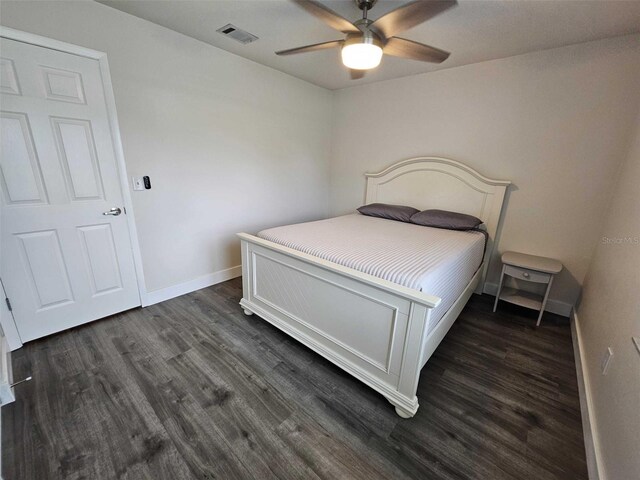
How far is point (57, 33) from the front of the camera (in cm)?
179

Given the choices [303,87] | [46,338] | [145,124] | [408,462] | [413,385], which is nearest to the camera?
[408,462]

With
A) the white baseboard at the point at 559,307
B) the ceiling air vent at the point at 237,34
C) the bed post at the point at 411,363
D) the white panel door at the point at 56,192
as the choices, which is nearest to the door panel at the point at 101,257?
the white panel door at the point at 56,192

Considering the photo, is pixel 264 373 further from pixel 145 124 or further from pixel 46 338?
pixel 145 124

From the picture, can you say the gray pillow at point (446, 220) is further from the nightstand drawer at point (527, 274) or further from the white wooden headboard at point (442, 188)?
the nightstand drawer at point (527, 274)

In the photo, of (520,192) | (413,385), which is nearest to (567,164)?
(520,192)

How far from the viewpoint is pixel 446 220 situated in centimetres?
274

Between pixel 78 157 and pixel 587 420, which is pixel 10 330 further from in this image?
pixel 587 420

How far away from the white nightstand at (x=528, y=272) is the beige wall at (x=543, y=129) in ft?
0.68

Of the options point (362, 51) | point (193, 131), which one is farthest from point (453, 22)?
point (193, 131)

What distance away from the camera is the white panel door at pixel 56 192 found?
1750 millimetres

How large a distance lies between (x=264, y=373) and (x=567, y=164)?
312cm

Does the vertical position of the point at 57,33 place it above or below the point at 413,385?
above

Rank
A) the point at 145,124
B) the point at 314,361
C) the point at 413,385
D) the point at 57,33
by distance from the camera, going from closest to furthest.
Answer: the point at 413,385, the point at 57,33, the point at 314,361, the point at 145,124

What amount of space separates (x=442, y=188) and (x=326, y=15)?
7.33 feet
